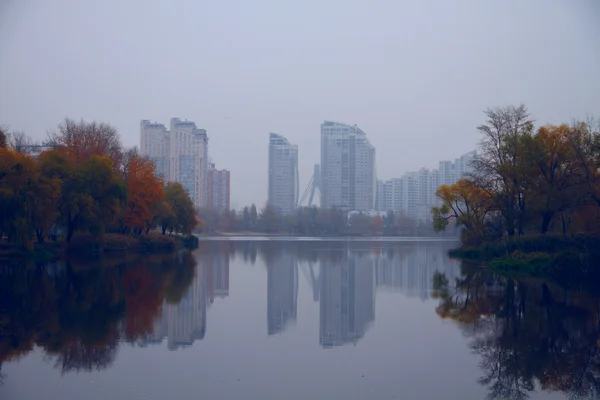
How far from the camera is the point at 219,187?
123250mm

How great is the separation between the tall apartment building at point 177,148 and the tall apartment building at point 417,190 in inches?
1617

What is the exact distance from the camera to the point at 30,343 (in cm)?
965

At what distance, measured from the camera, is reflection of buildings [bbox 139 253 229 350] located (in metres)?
10.4

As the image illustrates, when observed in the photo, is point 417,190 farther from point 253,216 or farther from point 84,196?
point 84,196

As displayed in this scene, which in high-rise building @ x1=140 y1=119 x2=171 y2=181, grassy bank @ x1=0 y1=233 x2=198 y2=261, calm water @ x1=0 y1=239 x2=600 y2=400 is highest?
high-rise building @ x1=140 y1=119 x2=171 y2=181

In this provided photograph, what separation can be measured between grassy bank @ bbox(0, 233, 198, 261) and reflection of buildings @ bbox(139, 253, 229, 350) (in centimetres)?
1363

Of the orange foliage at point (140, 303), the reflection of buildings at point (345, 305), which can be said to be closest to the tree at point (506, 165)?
the reflection of buildings at point (345, 305)

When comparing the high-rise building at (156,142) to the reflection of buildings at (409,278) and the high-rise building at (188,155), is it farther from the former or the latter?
the reflection of buildings at (409,278)

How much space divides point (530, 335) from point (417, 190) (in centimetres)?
12447

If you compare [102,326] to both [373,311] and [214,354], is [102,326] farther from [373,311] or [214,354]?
[373,311]

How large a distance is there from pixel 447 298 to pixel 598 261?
27.0 ft

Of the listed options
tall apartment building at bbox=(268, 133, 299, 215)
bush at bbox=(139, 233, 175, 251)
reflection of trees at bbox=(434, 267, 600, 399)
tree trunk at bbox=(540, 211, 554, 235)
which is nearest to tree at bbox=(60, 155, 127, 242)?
bush at bbox=(139, 233, 175, 251)

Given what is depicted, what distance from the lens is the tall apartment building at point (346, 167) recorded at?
126m

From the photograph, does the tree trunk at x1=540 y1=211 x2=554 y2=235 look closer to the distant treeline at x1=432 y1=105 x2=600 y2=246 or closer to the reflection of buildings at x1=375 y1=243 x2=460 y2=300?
the distant treeline at x1=432 y1=105 x2=600 y2=246
